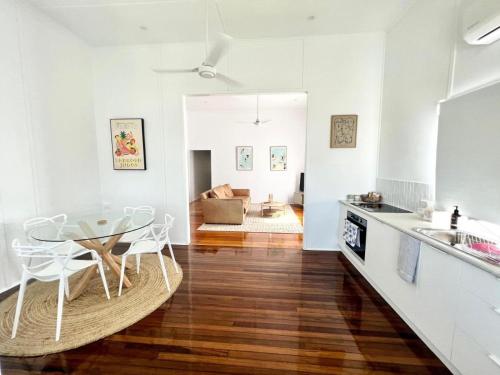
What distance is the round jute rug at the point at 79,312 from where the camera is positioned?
5.37ft

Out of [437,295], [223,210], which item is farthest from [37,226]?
[437,295]

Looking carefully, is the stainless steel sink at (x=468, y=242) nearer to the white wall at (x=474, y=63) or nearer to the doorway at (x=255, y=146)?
the white wall at (x=474, y=63)

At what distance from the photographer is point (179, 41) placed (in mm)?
3291

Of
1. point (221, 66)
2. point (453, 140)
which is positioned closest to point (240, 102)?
point (221, 66)

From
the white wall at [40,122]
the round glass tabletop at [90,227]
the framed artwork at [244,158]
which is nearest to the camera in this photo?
the round glass tabletop at [90,227]

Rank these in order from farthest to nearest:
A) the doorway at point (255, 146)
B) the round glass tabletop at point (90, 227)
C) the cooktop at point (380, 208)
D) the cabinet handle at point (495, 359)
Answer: the doorway at point (255, 146), the cooktop at point (380, 208), the round glass tabletop at point (90, 227), the cabinet handle at point (495, 359)

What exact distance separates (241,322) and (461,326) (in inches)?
62.0

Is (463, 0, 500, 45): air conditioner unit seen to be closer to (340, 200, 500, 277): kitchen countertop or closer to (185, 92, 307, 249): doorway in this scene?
(340, 200, 500, 277): kitchen countertop

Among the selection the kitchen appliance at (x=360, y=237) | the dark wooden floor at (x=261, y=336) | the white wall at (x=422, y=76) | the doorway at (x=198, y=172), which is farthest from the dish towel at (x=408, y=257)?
the doorway at (x=198, y=172)

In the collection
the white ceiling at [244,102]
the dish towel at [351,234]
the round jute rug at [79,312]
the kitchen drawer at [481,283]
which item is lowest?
the round jute rug at [79,312]

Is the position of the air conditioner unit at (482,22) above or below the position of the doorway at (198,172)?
above

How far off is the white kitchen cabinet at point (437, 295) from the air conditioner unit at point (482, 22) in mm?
1723

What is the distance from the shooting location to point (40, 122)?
8.84ft

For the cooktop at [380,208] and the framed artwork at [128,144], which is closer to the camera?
the cooktop at [380,208]
